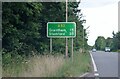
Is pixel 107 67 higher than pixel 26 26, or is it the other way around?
pixel 26 26

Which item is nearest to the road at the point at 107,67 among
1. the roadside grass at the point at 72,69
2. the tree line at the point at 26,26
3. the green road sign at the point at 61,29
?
the roadside grass at the point at 72,69

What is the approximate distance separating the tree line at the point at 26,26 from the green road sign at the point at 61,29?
1017 millimetres

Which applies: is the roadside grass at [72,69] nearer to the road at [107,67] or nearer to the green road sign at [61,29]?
the road at [107,67]

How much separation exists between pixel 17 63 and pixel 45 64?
2118 millimetres

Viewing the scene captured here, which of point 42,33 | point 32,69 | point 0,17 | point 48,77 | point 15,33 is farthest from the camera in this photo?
point 42,33

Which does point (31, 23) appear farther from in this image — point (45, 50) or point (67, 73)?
point (67, 73)

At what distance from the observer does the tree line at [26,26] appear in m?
23.1

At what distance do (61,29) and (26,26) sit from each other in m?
3.63

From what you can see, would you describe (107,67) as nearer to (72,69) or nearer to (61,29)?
(61,29)

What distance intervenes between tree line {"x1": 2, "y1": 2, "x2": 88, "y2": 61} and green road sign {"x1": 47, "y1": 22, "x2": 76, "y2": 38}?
3.34ft

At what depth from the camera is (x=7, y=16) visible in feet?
75.5

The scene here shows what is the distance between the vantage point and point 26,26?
→ 92.2ft

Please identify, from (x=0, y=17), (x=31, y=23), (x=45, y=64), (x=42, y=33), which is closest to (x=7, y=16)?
(x=0, y=17)

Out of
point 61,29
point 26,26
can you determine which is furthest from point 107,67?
point 26,26
